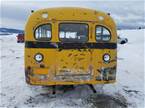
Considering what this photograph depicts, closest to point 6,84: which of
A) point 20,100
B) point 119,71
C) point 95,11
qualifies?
point 20,100

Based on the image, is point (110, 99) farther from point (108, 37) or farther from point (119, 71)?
point (119, 71)

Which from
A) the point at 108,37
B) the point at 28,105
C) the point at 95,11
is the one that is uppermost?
the point at 95,11

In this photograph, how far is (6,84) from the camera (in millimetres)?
11031

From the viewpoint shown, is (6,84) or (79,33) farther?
(6,84)

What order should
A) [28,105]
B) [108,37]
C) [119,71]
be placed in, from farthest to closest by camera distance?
[119,71] → [108,37] → [28,105]

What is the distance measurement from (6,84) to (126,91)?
3423mm

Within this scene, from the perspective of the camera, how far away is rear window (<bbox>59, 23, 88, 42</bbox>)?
9.18m

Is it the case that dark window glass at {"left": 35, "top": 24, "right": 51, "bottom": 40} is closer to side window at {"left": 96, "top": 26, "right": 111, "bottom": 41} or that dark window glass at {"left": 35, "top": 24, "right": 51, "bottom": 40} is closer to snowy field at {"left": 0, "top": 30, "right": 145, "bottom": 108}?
side window at {"left": 96, "top": 26, "right": 111, "bottom": 41}

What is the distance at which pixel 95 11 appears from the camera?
9.34 m

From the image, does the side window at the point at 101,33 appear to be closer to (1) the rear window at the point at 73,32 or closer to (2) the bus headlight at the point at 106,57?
(1) the rear window at the point at 73,32

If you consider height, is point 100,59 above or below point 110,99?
above

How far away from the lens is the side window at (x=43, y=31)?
29.9 feet

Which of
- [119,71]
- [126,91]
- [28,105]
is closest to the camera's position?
[28,105]

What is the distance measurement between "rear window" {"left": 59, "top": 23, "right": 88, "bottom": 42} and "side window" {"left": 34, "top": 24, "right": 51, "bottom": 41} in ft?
0.94
